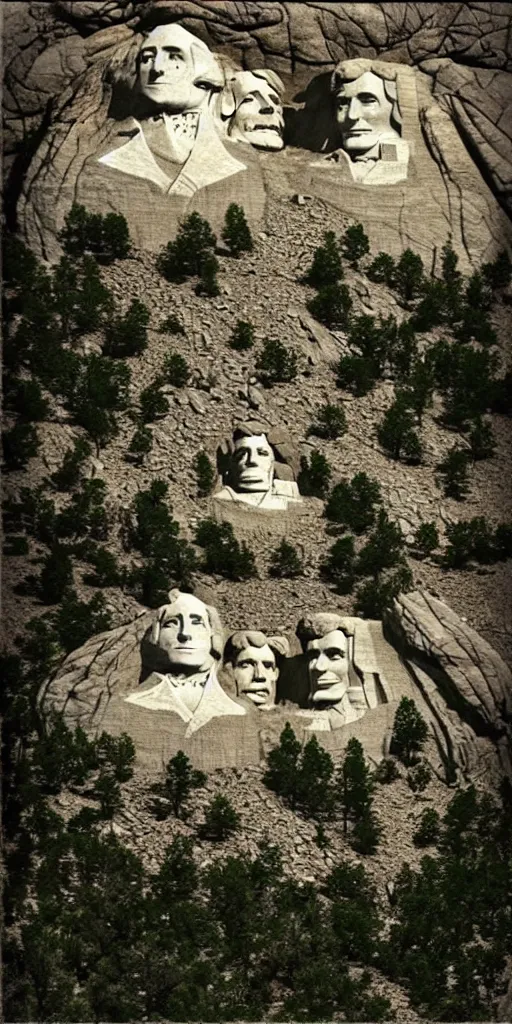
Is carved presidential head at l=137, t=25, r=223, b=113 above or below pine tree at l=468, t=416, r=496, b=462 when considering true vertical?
above

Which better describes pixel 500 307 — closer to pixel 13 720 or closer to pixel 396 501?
pixel 396 501

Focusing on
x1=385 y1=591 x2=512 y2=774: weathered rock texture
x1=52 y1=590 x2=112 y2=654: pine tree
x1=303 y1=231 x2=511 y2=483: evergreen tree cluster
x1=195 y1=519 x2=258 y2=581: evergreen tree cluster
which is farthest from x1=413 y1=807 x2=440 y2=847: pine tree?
x1=303 y1=231 x2=511 y2=483: evergreen tree cluster

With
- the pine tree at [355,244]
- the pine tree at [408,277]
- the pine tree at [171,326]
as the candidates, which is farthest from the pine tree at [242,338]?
the pine tree at [408,277]

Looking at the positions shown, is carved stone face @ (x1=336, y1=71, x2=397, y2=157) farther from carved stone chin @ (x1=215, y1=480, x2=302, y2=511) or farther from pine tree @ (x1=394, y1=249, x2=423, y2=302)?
carved stone chin @ (x1=215, y1=480, x2=302, y2=511)

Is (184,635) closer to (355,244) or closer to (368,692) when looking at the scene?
(368,692)

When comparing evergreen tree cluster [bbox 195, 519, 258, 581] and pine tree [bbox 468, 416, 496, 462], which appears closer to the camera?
evergreen tree cluster [bbox 195, 519, 258, 581]

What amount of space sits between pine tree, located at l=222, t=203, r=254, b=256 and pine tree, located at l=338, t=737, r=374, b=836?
586 cm

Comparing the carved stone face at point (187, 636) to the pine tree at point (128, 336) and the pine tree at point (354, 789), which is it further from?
the pine tree at point (128, 336)

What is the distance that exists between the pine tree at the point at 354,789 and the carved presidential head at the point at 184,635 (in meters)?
1.70

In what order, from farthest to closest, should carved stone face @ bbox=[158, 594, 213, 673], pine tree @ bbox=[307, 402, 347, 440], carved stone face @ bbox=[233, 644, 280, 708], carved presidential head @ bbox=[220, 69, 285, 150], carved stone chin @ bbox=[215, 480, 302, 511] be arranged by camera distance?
carved presidential head @ bbox=[220, 69, 285, 150]
pine tree @ bbox=[307, 402, 347, 440]
carved stone chin @ bbox=[215, 480, 302, 511]
carved stone face @ bbox=[233, 644, 280, 708]
carved stone face @ bbox=[158, 594, 213, 673]

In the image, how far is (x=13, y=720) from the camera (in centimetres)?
3569

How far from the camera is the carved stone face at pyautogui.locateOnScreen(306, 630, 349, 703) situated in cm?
3616

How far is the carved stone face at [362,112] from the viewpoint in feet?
129

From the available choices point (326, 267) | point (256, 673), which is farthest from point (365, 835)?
point (326, 267)
